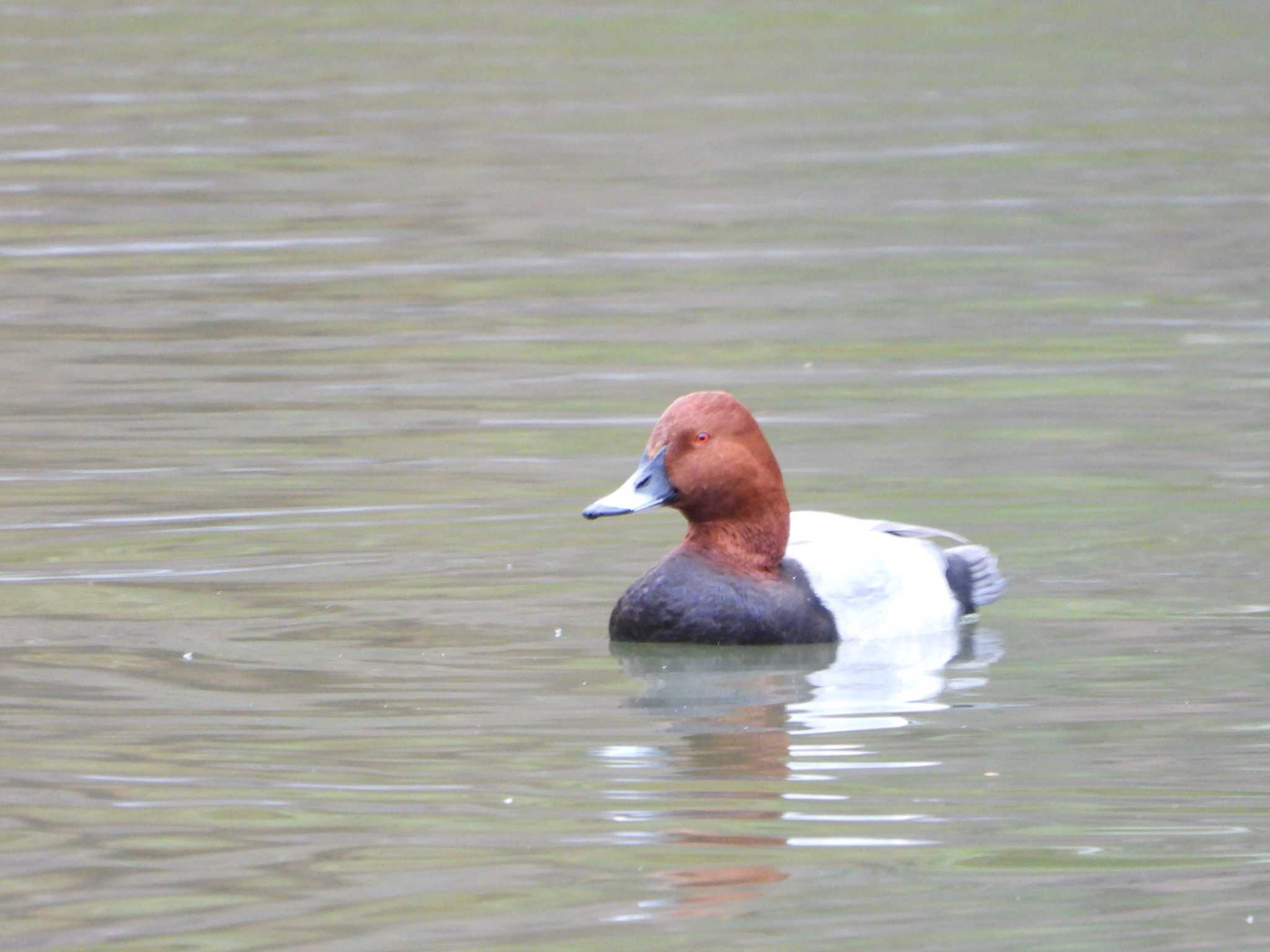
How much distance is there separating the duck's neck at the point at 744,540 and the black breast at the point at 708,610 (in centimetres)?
6

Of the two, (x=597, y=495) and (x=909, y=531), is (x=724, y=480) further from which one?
(x=597, y=495)

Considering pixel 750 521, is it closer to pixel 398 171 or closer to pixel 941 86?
pixel 398 171

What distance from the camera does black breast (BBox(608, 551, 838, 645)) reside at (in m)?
7.96

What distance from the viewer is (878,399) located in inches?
448

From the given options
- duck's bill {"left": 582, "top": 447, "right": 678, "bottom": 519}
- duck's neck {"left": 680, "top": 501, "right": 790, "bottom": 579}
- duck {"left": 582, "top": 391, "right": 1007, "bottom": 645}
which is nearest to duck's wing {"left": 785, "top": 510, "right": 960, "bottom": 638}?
duck {"left": 582, "top": 391, "right": 1007, "bottom": 645}

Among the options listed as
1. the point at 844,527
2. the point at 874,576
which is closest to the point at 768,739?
the point at 874,576

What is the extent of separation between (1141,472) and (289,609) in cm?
A: 352

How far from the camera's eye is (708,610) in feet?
26.2

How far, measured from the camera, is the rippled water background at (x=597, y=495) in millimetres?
5805

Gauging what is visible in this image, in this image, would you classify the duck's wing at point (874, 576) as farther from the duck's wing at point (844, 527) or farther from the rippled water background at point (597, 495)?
the rippled water background at point (597, 495)

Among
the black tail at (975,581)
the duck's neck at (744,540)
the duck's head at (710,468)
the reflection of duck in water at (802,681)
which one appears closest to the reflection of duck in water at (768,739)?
the reflection of duck in water at (802,681)

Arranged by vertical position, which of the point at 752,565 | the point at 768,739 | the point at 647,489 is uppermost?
the point at 647,489

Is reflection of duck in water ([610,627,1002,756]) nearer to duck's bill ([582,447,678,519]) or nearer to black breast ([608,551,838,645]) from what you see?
black breast ([608,551,838,645])

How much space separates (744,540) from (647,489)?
0.41m
